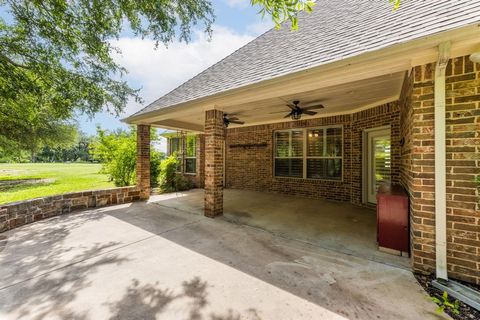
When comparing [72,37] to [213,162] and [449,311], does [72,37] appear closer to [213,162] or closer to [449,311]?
[213,162]

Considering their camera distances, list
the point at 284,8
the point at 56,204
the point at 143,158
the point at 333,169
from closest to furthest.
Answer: the point at 284,8 < the point at 56,204 < the point at 333,169 < the point at 143,158

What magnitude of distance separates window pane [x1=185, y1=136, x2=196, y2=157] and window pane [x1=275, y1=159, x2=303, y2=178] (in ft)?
16.0

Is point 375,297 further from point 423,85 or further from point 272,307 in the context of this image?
point 423,85

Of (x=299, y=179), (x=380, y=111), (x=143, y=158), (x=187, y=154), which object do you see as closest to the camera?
(x=380, y=111)

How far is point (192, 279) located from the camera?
2.63 metres

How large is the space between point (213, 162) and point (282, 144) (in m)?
4.02

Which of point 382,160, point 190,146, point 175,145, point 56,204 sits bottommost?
point 56,204

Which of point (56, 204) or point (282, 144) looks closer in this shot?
point (56, 204)

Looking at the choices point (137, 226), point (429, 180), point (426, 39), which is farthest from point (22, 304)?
point (426, 39)

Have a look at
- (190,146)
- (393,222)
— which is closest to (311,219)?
(393,222)

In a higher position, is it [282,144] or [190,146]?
[190,146]

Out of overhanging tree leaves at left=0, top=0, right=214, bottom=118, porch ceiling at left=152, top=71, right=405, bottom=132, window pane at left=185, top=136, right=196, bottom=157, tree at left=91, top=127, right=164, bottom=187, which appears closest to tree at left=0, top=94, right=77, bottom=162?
tree at left=91, top=127, right=164, bottom=187

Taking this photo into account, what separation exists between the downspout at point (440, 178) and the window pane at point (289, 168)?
535cm

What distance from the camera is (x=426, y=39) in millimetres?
2309
